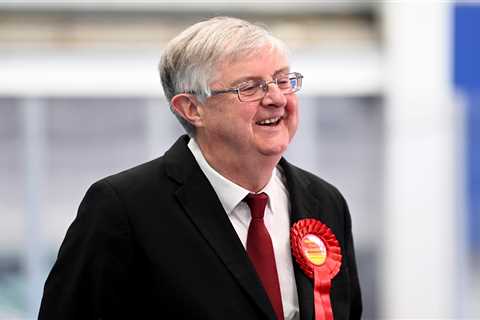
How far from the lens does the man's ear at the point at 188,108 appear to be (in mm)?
1976

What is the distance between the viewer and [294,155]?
6.16m

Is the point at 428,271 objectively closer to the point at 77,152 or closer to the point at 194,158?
the point at 77,152

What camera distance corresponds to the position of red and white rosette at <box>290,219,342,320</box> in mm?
1969

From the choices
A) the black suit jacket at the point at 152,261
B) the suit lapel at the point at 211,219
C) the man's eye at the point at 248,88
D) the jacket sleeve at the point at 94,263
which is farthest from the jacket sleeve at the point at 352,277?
the jacket sleeve at the point at 94,263

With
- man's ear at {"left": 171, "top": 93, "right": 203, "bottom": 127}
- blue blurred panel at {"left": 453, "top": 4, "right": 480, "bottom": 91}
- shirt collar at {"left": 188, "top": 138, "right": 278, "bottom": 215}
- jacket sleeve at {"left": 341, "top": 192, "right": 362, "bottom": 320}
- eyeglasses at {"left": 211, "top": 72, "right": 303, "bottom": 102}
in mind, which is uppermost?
blue blurred panel at {"left": 453, "top": 4, "right": 480, "bottom": 91}

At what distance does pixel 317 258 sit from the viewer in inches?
78.7

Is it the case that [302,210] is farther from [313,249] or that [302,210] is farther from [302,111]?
[302,111]

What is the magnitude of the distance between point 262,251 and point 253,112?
0.97 ft

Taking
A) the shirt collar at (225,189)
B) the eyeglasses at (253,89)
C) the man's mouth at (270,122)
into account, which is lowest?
the shirt collar at (225,189)

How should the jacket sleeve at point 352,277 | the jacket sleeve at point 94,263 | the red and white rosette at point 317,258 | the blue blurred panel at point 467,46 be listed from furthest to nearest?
the blue blurred panel at point 467,46
the jacket sleeve at point 352,277
the red and white rosette at point 317,258
the jacket sleeve at point 94,263

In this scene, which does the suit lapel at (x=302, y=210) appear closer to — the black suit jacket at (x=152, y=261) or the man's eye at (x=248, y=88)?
the black suit jacket at (x=152, y=261)

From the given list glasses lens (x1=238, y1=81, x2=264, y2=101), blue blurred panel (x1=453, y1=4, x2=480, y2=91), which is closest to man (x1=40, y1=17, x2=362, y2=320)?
glasses lens (x1=238, y1=81, x2=264, y2=101)

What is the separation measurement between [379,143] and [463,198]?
2.16ft

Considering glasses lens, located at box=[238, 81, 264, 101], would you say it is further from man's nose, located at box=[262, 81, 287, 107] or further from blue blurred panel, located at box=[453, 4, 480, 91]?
blue blurred panel, located at box=[453, 4, 480, 91]
